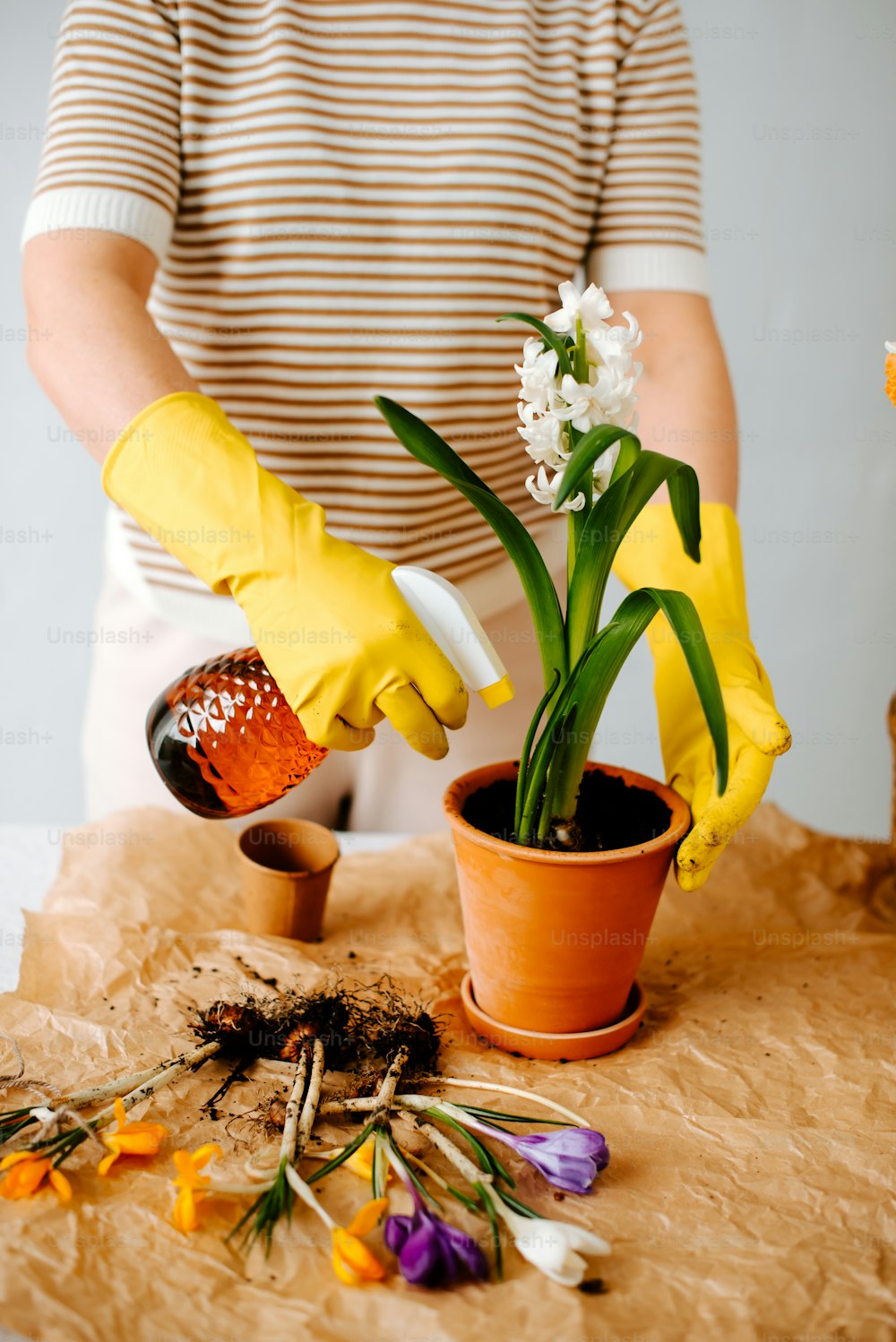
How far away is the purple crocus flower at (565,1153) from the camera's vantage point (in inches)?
23.4

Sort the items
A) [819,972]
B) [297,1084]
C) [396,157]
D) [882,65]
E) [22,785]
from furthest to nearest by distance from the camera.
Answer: [22,785], [882,65], [396,157], [819,972], [297,1084]

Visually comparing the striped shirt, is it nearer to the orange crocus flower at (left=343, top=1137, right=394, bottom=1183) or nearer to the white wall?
the orange crocus flower at (left=343, top=1137, right=394, bottom=1183)

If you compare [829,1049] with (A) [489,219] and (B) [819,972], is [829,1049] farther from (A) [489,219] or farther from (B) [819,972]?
(A) [489,219]

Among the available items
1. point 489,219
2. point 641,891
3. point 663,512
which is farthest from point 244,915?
point 489,219

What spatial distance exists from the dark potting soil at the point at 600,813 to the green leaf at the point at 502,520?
111 mm

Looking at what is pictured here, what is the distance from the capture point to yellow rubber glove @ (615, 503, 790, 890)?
2.43 ft

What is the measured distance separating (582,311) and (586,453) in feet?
0.36

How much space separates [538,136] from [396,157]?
14 centimetres

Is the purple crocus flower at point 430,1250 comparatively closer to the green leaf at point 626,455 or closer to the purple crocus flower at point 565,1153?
the purple crocus flower at point 565,1153

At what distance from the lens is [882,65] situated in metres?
1.66

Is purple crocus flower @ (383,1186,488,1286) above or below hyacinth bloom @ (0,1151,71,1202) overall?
above

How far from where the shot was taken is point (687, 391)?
3.37ft

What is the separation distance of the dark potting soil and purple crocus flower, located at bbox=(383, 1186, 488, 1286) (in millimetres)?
265

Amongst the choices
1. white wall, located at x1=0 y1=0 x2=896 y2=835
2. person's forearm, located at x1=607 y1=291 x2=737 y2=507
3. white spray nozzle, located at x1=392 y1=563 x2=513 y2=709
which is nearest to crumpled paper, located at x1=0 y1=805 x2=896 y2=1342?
white spray nozzle, located at x1=392 y1=563 x2=513 y2=709
